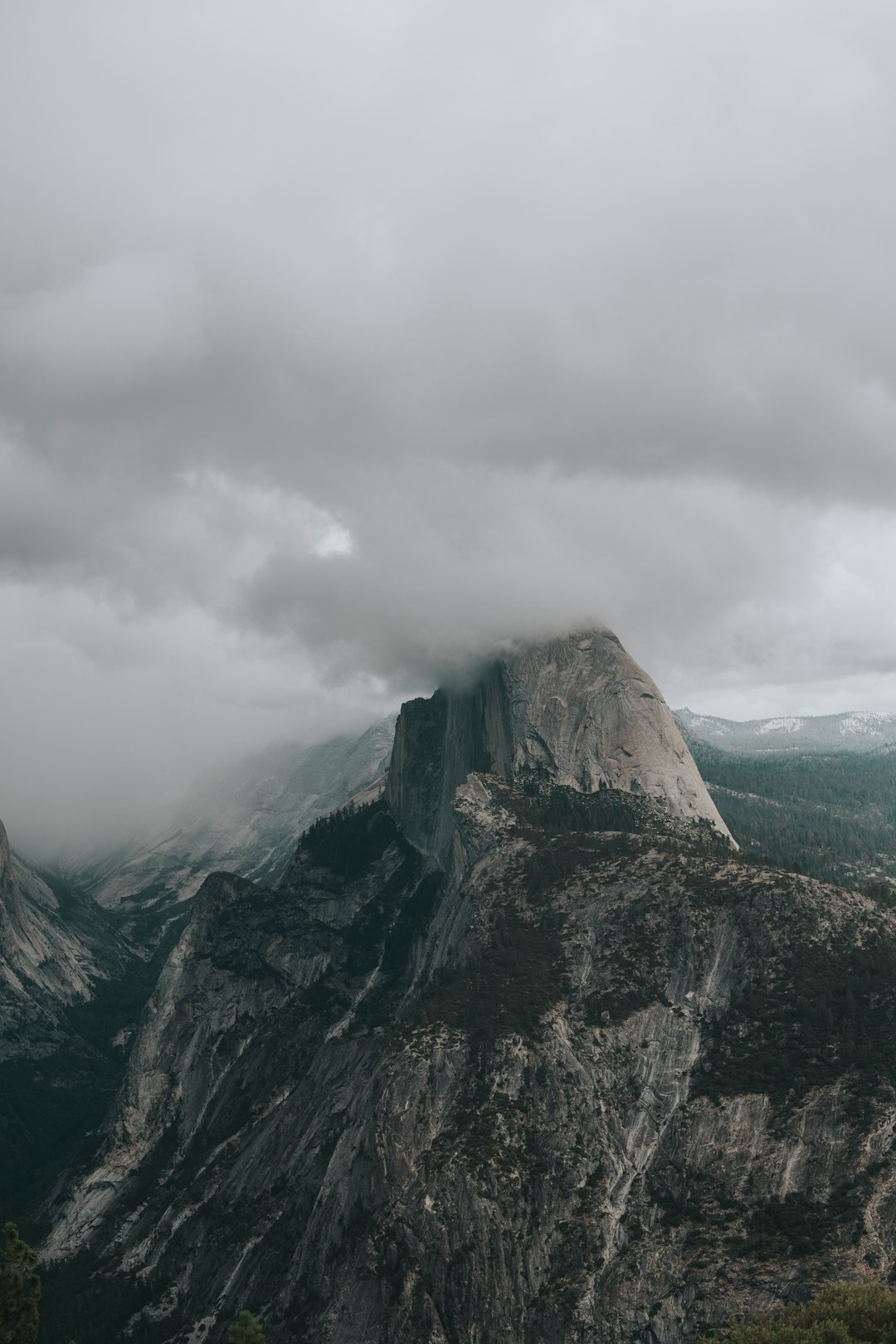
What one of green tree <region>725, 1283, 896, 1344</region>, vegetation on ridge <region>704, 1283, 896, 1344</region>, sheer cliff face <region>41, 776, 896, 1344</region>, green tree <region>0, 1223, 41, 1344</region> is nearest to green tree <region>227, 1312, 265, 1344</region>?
green tree <region>0, 1223, 41, 1344</region>

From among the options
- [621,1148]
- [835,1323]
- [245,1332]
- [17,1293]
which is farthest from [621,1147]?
[17,1293]

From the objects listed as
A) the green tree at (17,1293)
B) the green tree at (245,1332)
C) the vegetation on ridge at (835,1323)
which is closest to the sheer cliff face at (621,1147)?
the vegetation on ridge at (835,1323)

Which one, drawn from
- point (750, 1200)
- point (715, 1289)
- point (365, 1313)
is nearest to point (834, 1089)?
point (750, 1200)

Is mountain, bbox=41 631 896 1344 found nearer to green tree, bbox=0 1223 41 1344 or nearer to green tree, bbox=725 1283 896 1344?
green tree, bbox=725 1283 896 1344

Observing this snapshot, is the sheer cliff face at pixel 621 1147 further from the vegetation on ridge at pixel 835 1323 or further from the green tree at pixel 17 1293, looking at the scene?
the green tree at pixel 17 1293

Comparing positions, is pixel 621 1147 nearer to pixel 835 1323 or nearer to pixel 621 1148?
pixel 621 1148
